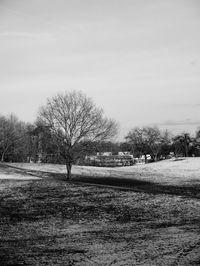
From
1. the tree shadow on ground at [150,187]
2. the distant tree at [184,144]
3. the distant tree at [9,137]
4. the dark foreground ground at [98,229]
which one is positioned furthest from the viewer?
the distant tree at [184,144]

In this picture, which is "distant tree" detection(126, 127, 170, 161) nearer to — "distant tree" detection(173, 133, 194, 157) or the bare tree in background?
"distant tree" detection(173, 133, 194, 157)

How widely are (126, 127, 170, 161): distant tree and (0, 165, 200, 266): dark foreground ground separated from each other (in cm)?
9845

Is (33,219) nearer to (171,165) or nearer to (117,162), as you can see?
(171,165)

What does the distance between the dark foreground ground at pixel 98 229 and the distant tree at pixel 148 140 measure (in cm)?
9845

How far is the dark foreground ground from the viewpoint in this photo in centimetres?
1062

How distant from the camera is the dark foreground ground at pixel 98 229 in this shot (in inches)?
418

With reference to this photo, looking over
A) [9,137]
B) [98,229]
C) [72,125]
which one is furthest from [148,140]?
[98,229]

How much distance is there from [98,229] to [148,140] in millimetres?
111413

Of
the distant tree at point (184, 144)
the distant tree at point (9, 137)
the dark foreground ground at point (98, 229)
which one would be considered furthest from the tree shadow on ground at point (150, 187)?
the distant tree at point (184, 144)

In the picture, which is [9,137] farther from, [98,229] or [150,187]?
[98,229]

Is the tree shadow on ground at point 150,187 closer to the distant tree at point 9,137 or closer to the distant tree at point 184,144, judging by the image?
the distant tree at point 9,137

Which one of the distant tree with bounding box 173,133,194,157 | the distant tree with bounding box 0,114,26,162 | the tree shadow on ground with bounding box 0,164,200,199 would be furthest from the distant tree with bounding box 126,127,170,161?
the tree shadow on ground with bounding box 0,164,200,199

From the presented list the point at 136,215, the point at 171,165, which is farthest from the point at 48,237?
the point at 171,165

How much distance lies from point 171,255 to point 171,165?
6300cm
